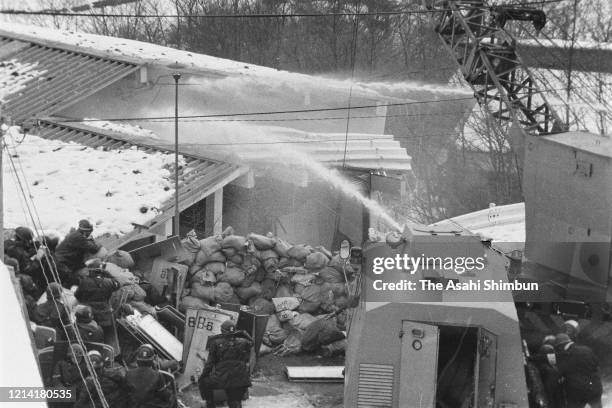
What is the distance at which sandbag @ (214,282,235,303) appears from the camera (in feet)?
40.2

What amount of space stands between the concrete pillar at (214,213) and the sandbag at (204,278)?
20.4ft

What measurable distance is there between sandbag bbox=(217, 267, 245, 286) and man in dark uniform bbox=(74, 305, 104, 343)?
248 cm

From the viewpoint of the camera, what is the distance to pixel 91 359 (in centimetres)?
895

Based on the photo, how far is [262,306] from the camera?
12.3m

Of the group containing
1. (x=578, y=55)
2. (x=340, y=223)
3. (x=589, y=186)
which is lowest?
(x=340, y=223)

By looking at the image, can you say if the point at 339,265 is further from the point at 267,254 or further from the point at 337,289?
the point at 267,254

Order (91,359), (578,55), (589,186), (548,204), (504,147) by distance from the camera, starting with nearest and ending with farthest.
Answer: (91,359)
(589,186)
(548,204)
(578,55)
(504,147)

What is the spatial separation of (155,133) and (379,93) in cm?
700

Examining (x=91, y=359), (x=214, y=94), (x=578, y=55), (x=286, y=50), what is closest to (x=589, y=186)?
(x=91, y=359)

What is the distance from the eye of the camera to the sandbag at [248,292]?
12453 mm

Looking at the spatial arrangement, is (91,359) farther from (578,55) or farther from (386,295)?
(578,55)

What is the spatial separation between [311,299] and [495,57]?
17.8ft

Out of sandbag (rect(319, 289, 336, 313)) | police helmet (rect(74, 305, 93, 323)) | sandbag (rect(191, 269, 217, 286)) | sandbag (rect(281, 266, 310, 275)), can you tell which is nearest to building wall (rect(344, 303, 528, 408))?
police helmet (rect(74, 305, 93, 323))

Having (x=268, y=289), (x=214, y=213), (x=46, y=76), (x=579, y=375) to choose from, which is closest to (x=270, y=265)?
(x=268, y=289)
